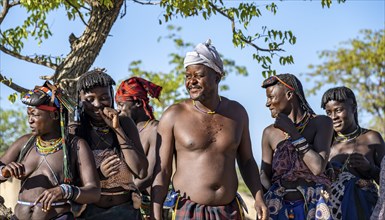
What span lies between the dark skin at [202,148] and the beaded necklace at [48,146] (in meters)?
0.79

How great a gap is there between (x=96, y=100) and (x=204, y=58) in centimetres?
98

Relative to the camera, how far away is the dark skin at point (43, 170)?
573 cm

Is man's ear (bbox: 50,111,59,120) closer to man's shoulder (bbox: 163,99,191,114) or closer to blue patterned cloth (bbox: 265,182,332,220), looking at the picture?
man's shoulder (bbox: 163,99,191,114)

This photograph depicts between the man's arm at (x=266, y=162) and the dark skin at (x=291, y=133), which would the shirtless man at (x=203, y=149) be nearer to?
the dark skin at (x=291, y=133)

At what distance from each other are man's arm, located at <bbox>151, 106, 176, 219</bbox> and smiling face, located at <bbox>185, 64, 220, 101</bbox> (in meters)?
0.23

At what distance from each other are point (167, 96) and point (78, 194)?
15.4 m

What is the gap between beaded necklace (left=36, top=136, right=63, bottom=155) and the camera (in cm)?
592

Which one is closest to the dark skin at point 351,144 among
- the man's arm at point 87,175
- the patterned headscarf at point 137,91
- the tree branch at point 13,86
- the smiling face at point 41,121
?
the patterned headscarf at point 137,91

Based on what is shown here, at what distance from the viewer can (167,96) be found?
21047 mm

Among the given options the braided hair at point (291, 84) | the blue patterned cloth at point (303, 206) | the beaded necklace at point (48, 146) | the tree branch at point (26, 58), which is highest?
the tree branch at point (26, 58)

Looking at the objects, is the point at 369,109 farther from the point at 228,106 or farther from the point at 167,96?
the point at 228,106

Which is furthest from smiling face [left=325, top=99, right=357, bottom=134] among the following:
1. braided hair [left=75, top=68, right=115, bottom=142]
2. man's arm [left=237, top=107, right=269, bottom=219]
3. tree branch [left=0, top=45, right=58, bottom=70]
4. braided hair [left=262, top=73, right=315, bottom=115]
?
tree branch [left=0, top=45, right=58, bottom=70]

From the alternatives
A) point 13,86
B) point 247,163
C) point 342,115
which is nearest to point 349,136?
point 342,115

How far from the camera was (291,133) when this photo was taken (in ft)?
22.7
